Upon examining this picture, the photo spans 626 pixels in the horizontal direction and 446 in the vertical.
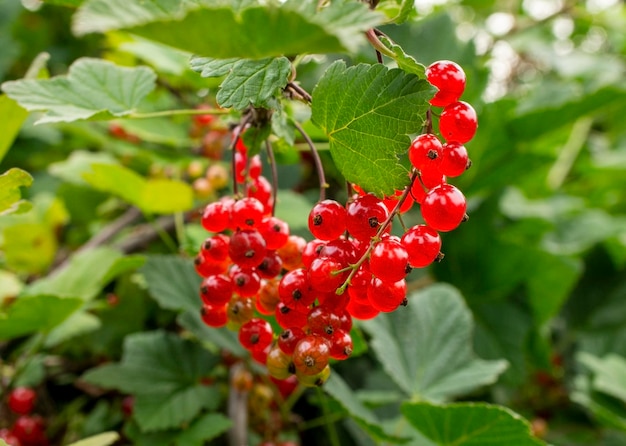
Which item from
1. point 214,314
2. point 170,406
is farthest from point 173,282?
point 214,314

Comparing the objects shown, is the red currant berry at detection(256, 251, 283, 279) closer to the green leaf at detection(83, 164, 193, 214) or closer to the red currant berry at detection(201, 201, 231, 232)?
the red currant berry at detection(201, 201, 231, 232)

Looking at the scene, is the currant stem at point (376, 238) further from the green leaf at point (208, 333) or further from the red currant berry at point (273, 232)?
the green leaf at point (208, 333)

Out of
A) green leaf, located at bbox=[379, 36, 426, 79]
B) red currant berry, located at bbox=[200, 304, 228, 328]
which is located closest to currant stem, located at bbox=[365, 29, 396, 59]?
green leaf, located at bbox=[379, 36, 426, 79]

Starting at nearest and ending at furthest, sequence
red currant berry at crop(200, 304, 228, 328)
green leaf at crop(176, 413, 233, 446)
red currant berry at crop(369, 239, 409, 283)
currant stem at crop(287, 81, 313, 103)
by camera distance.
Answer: red currant berry at crop(369, 239, 409, 283), currant stem at crop(287, 81, 313, 103), red currant berry at crop(200, 304, 228, 328), green leaf at crop(176, 413, 233, 446)

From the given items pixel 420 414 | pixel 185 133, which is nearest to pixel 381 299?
→ pixel 420 414

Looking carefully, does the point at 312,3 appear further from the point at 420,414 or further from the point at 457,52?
the point at 457,52

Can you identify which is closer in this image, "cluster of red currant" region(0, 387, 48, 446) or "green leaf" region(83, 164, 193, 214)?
"cluster of red currant" region(0, 387, 48, 446)
